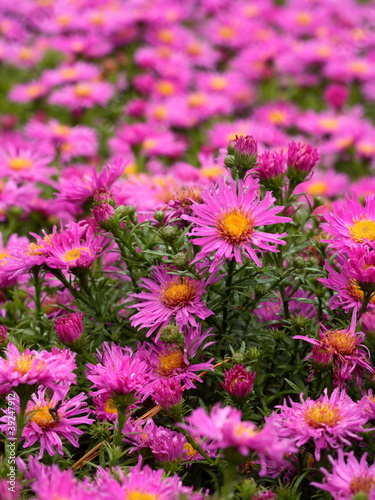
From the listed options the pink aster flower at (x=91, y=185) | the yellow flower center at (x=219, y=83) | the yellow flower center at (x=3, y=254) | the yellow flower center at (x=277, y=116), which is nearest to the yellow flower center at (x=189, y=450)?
the pink aster flower at (x=91, y=185)

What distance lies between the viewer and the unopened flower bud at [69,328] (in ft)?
5.97

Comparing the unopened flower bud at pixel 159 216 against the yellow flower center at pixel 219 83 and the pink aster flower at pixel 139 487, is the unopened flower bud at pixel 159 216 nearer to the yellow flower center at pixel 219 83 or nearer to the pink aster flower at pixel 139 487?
the pink aster flower at pixel 139 487

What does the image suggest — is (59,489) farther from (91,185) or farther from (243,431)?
(91,185)

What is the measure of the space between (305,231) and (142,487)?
122 centimetres

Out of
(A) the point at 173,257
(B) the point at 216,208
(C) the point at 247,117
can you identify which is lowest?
(A) the point at 173,257

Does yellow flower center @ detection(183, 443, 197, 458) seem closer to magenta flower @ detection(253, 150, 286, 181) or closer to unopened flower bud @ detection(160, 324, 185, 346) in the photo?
unopened flower bud @ detection(160, 324, 185, 346)

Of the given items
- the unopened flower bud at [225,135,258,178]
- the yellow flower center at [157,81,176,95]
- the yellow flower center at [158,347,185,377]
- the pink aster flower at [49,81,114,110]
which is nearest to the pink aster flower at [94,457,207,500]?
the yellow flower center at [158,347,185,377]

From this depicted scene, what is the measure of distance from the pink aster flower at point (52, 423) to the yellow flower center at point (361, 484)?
0.67 m

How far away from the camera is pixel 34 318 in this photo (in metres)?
2.23

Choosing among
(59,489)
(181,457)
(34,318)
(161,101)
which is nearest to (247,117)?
(161,101)

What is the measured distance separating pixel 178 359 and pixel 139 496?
0.51 metres

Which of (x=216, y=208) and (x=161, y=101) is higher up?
(x=161, y=101)

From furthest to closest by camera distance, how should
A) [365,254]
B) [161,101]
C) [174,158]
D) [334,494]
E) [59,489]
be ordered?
[161,101], [174,158], [365,254], [334,494], [59,489]

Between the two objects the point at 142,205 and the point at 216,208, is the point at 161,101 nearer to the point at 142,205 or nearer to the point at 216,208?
the point at 142,205
